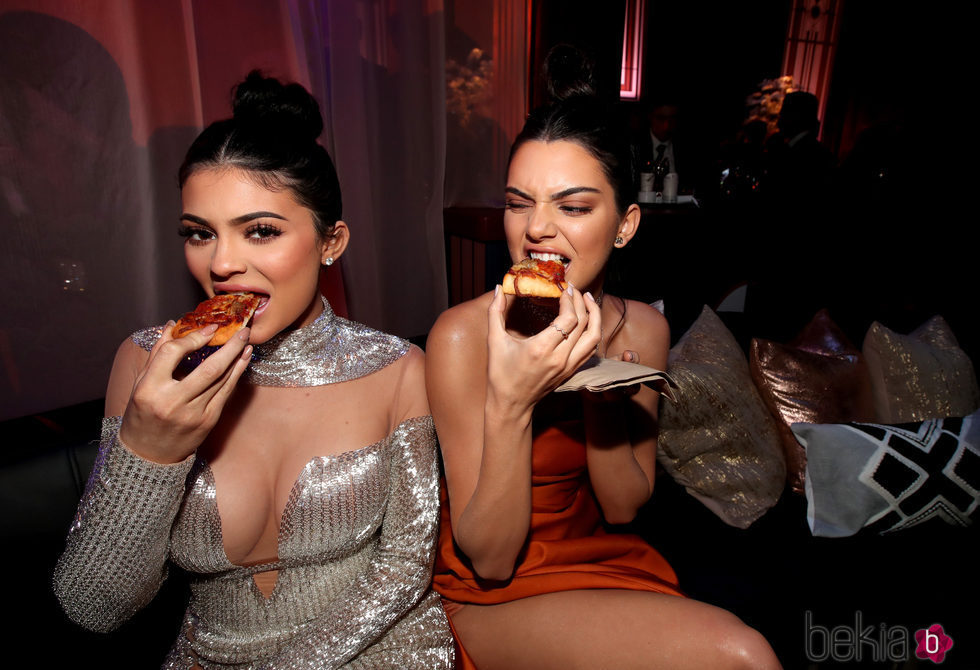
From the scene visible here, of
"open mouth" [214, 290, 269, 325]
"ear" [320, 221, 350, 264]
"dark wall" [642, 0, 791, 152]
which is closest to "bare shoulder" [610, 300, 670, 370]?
"ear" [320, 221, 350, 264]

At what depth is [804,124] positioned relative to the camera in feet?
→ 16.3

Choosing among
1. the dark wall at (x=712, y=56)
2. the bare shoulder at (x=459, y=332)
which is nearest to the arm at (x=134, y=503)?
the bare shoulder at (x=459, y=332)

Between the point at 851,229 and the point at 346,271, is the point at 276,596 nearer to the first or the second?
the point at 346,271

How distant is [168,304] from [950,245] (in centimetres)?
506

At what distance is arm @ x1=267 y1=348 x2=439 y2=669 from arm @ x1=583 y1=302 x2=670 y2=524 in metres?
0.49

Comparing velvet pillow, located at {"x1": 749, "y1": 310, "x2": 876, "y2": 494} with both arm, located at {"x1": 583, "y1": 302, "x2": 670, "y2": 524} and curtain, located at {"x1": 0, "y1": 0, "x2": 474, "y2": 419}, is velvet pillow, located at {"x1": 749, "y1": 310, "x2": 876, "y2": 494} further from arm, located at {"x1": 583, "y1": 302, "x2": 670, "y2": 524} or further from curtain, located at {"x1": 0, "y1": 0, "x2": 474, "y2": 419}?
curtain, located at {"x1": 0, "y1": 0, "x2": 474, "y2": 419}

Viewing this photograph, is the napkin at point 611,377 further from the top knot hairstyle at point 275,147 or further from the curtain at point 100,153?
the curtain at point 100,153

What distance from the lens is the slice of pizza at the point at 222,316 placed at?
3.81ft

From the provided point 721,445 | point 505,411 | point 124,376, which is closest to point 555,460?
point 505,411

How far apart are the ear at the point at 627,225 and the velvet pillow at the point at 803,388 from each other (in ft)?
3.59

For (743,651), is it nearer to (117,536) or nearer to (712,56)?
(117,536)

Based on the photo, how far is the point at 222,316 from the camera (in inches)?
47.3

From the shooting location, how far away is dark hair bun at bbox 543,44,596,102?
174 cm

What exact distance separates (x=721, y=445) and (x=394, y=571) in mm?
1474
